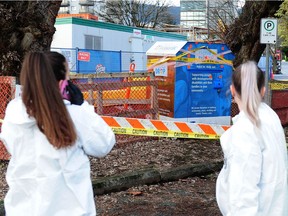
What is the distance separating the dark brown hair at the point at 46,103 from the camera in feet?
7.96

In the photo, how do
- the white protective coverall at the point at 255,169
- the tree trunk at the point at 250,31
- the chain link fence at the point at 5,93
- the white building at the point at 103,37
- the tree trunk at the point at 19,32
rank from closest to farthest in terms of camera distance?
the white protective coverall at the point at 255,169, the chain link fence at the point at 5,93, the tree trunk at the point at 19,32, the tree trunk at the point at 250,31, the white building at the point at 103,37

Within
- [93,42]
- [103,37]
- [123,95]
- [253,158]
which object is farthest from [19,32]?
[103,37]

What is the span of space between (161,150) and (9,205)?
537cm

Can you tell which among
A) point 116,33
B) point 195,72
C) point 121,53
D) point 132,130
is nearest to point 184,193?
point 132,130

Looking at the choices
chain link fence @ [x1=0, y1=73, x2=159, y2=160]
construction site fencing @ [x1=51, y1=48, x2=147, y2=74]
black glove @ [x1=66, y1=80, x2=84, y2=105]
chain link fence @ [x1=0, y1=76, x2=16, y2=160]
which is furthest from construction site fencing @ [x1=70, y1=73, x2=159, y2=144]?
construction site fencing @ [x1=51, y1=48, x2=147, y2=74]

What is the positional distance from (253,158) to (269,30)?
6.80m

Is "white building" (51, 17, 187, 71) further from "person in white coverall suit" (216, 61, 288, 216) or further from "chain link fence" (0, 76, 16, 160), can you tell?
"person in white coverall suit" (216, 61, 288, 216)

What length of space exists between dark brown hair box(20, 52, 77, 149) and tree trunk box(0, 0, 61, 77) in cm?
477

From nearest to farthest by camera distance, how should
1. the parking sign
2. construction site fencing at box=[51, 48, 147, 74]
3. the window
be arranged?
the parking sign → construction site fencing at box=[51, 48, 147, 74] → the window

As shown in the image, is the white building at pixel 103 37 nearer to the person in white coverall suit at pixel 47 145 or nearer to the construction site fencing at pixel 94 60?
the construction site fencing at pixel 94 60

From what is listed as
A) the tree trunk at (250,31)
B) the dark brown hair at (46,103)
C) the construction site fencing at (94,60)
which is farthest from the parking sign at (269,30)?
the construction site fencing at (94,60)

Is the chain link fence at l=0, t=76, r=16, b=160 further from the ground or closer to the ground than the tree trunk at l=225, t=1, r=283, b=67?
closer to the ground

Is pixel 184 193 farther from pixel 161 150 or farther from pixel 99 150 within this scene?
pixel 99 150

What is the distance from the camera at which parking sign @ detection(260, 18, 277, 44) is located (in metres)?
8.78
